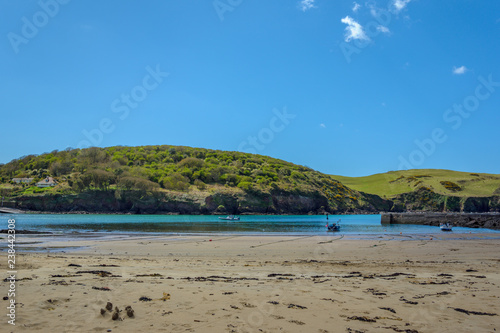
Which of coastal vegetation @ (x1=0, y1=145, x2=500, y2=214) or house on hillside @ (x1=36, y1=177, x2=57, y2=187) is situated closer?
coastal vegetation @ (x1=0, y1=145, x2=500, y2=214)

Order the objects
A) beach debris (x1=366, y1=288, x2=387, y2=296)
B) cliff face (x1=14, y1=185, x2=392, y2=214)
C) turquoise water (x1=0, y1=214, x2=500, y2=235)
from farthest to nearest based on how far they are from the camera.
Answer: cliff face (x1=14, y1=185, x2=392, y2=214) < turquoise water (x1=0, y1=214, x2=500, y2=235) < beach debris (x1=366, y1=288, x2=387, y2=296)

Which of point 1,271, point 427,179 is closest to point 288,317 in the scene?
point 1,271

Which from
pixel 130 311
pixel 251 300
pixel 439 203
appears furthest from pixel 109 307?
pixel 439 203

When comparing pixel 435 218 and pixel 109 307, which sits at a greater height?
pixel 109 307

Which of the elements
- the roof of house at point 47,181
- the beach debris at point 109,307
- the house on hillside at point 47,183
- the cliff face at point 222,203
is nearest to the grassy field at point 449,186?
the cliff face at point 222,203

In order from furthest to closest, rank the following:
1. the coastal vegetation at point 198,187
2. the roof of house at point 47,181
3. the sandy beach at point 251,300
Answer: the roof of house at point 47,181 → the coastal vegetation at point 198,187 → the sandy beach at point 251,300

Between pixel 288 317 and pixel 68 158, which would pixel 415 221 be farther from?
pixel 68 158

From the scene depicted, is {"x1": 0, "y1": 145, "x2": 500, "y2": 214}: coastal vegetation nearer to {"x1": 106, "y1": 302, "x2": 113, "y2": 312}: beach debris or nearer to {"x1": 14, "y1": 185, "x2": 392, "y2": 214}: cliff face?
{"x1": 14, "y1": 185, "x2": 392, "y2": 214}: cliff face

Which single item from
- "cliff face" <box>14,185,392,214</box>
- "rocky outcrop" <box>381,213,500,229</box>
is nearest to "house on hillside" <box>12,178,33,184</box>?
"cliff face" <box>14,185,392,214</box>

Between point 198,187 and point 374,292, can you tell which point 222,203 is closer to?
point 198,187

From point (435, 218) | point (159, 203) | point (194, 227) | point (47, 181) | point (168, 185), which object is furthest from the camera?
point (168, 185)

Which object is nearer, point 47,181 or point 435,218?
point 435,218

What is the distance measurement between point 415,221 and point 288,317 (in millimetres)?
87452

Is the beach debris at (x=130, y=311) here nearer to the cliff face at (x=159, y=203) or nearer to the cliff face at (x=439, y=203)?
the cliff face at (x=159, y=203)
